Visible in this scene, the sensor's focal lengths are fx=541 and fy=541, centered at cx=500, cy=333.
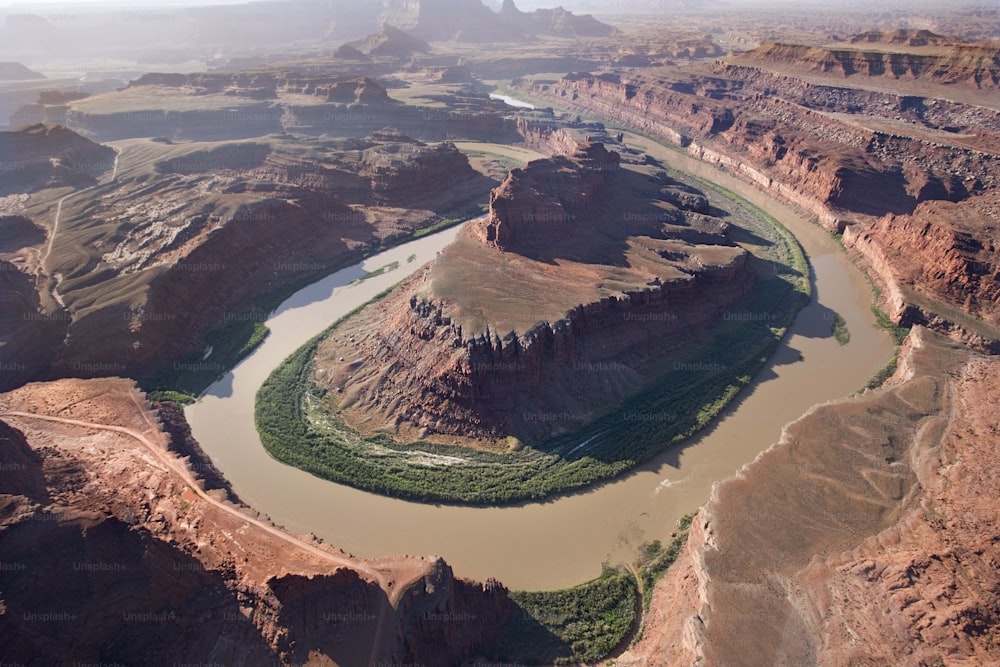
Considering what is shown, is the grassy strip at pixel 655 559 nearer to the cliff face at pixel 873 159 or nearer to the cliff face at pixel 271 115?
the cliff face at pixel 873 159

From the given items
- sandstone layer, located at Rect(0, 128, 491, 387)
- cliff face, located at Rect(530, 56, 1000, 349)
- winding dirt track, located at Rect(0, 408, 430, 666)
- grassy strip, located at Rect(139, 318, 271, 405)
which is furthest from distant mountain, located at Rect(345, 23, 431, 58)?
winding dirt track, located at Rect(0, 408, 430, 666)

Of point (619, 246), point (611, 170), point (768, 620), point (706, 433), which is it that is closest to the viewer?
point (768, 620)

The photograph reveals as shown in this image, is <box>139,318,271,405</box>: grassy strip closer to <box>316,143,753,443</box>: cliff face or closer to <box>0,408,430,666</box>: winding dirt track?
<box>0,408,430,666</box>: winding dirt track

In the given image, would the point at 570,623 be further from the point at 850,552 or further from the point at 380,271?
the point at 380,271

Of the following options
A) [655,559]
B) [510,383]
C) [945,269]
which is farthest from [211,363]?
[945,269]

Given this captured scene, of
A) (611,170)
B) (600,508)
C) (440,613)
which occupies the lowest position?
(600,508)

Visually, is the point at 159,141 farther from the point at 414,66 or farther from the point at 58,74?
the point at 58,74

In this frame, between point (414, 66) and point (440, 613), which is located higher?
point (414, 66)

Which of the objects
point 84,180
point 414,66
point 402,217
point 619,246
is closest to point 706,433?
point 619,246

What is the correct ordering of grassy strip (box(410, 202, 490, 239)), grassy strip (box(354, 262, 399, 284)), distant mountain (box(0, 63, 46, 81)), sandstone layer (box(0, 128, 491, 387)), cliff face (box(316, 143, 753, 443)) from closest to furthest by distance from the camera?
cliff face (box(316, 143, 753, 443)) < sandstone layer (box(0, 128, 491, 387)) < grassy strip (box(354, 262, 399, 284)) < grassy strip (box(410, 202, 490, 239)) < distant mountain (box(0, 63, 46, 81))
